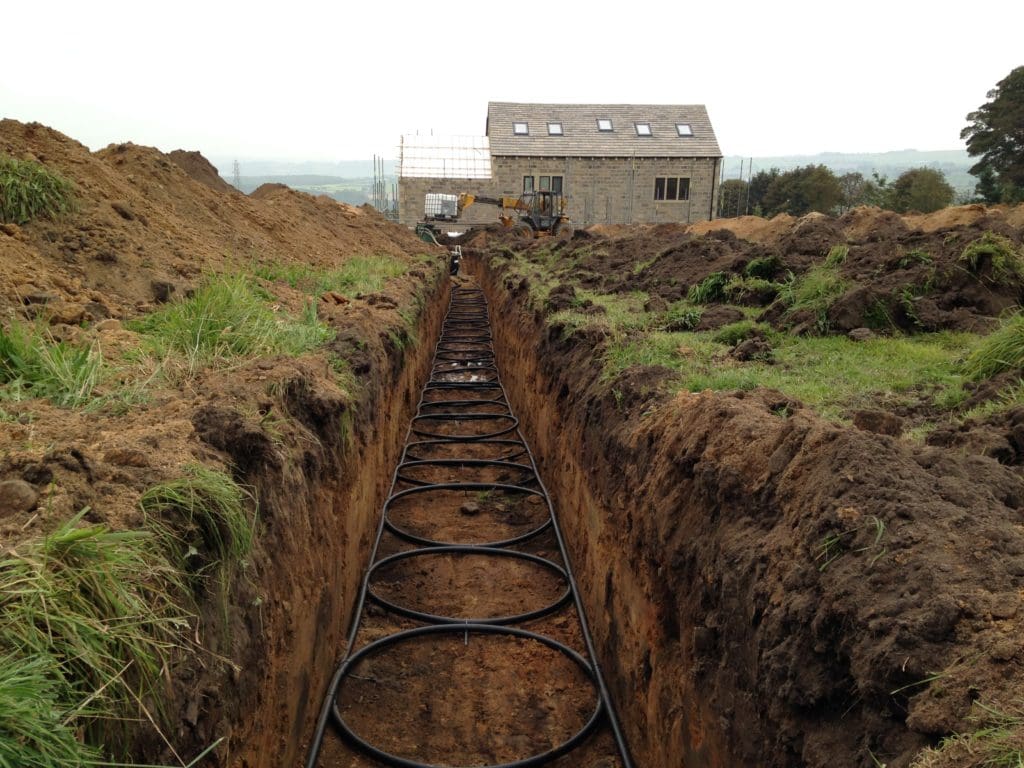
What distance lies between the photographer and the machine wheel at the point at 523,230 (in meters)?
29.2

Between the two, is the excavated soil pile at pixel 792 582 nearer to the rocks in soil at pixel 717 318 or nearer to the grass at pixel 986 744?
the grass at pixel 986 744

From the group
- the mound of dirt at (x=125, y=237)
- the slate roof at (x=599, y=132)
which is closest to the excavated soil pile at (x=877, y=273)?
the mound of dirt at (x=125, y=237)

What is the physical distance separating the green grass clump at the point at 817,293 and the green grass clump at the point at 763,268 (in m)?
0.86

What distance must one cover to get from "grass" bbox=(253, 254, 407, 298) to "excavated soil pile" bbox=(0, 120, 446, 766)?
0.20 meters

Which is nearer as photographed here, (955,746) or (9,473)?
(955,746)

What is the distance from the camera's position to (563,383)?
280 inches

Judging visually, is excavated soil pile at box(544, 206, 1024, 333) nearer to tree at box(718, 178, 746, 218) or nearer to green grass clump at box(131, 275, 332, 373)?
green grass clump at box(131, 275, 332, 373)

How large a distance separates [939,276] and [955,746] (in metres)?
6.15

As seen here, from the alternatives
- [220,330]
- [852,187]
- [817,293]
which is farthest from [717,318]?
[852,187]

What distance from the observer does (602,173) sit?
124 feet

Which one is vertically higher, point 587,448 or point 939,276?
point 939,276

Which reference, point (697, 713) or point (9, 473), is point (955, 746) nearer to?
point (697, 713)

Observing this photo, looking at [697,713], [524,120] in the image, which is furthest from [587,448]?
[524,120]

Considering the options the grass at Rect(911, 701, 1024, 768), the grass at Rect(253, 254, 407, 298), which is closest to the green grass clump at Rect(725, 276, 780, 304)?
the grass at Rect(253, 254, 407, 298)
